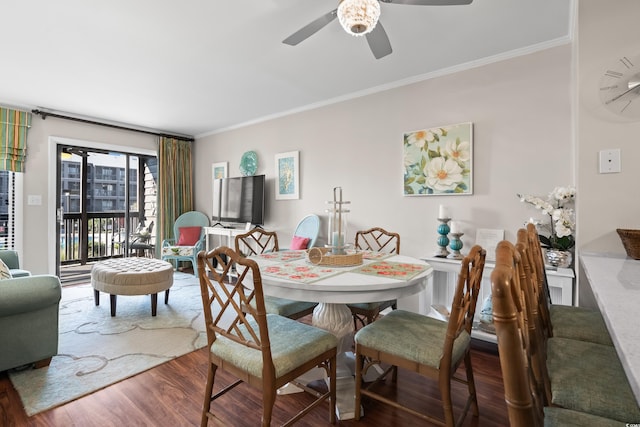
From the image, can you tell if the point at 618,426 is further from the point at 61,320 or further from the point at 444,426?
the point at 61,320

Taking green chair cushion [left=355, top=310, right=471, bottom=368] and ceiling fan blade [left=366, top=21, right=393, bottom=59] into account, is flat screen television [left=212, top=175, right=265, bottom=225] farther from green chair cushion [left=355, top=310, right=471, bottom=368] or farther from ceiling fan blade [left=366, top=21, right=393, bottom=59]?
green chair cushion [left=355, top=310, right=471, bottom=368]

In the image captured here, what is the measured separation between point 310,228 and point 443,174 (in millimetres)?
1621

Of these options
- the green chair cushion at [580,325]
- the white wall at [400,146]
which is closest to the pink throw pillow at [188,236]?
the white wall at [400,146]

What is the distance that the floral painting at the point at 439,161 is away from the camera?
2.75 meters

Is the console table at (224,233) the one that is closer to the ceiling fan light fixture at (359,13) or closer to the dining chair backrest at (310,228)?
the dining chair backrest at (310,228)

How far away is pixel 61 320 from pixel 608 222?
13.9 ft

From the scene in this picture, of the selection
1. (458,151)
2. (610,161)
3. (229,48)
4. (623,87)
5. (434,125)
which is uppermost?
(229,48)

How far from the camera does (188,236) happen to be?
5.00m

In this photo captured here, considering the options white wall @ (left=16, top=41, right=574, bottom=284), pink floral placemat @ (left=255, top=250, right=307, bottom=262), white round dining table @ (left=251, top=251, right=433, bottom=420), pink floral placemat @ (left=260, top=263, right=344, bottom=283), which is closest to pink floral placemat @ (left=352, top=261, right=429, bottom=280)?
white round dining table @ (left=251, top=251, right=433, bottom=420)

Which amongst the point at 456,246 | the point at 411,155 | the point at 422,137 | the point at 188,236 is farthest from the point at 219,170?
the point at 456,246

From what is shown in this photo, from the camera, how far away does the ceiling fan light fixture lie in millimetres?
1531

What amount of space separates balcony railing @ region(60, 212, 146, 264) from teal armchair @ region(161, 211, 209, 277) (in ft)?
3.29

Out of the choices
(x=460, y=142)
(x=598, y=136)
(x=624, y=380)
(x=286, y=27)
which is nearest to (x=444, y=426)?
(x=624, y=380)

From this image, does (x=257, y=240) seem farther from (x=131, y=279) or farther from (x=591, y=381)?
(x=591, y=381)
